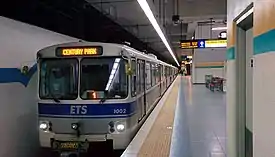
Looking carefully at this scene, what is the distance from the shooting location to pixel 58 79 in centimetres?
628

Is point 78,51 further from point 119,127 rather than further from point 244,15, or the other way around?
point 244,15

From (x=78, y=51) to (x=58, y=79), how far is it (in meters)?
0.67

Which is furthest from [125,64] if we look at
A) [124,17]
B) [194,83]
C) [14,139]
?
[194,83]

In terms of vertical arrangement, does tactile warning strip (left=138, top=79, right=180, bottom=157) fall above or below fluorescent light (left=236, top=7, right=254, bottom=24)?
below

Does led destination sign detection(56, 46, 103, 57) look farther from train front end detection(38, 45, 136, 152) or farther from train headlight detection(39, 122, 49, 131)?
train headlight detection(39, 122, 49, 131)

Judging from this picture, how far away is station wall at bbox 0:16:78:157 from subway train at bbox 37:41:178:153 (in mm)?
668

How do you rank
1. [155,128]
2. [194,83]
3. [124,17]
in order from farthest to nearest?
[194,83], [124,17], [155,128]

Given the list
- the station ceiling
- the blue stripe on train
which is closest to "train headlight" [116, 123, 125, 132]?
the blue stripe on train

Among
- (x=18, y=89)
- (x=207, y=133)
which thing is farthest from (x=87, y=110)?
(x=207, y=133)

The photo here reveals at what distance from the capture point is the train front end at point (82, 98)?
6105 mm

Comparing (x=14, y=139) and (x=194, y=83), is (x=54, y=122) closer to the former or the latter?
(x=14, y=139)

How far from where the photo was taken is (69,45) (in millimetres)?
6465

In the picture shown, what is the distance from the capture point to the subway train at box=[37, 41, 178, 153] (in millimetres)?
6105

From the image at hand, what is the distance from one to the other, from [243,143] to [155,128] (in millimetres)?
3865
